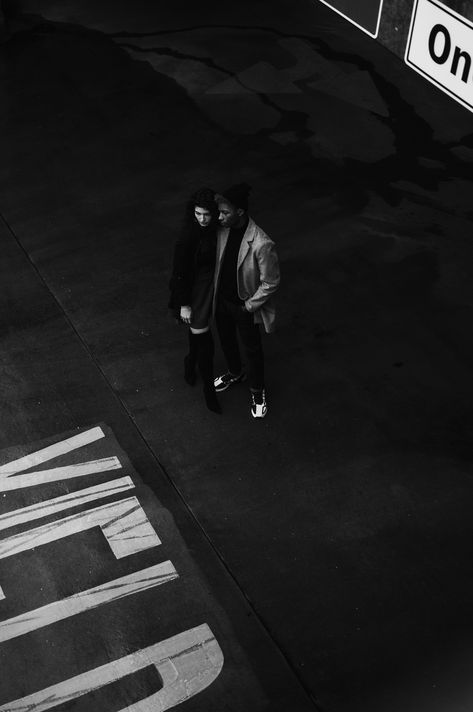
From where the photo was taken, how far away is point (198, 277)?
6559 millimetres

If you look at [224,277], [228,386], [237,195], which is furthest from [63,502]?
[237,195]

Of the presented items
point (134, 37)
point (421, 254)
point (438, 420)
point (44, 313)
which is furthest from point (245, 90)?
point (438, 420)

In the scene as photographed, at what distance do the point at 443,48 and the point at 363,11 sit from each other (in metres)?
1.20

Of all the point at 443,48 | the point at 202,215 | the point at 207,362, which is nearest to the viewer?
the point at 443,48

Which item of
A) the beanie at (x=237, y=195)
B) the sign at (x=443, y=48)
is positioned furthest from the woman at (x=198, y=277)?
the sign at (x=443, y=48)

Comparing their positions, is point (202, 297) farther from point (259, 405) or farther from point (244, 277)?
point (259, 405)

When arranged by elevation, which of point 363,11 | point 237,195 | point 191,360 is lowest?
point 191,360

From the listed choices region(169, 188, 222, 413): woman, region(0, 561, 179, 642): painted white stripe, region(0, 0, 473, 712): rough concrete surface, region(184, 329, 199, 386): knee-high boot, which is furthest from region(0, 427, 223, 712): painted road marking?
region(169, 188, 222, 413): woman

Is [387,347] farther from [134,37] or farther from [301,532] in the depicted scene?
[134,37]

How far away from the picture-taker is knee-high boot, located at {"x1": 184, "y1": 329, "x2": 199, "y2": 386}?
22.7 ft

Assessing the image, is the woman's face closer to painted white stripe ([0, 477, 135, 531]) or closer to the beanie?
the beanie

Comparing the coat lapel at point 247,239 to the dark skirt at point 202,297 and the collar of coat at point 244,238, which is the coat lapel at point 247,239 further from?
the dark skirt at point 202,297

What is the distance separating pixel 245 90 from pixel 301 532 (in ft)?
23.1

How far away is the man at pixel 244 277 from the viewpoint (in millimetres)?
6156
